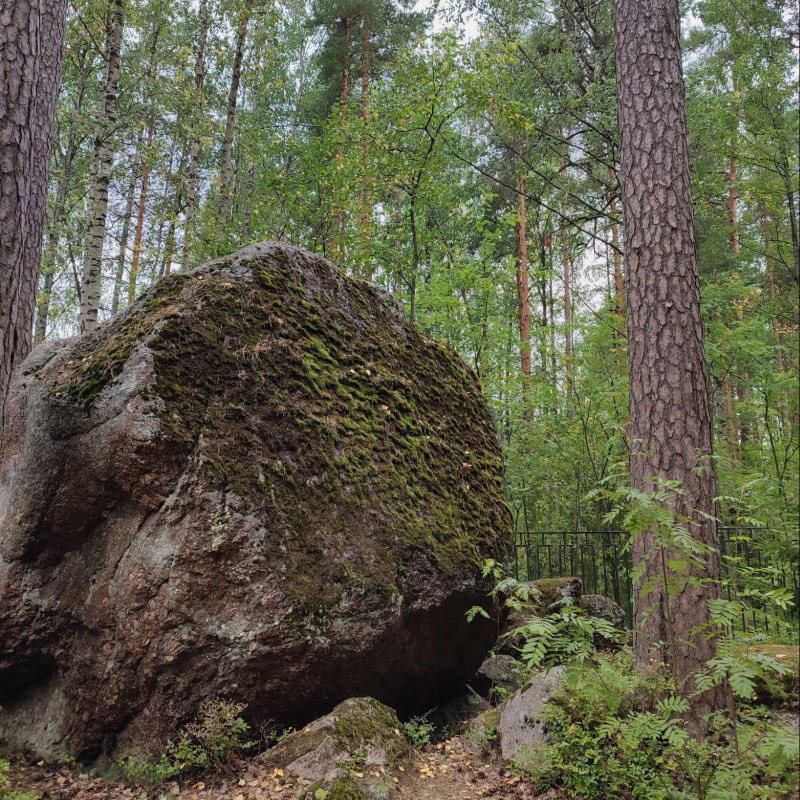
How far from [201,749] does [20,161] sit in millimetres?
4010

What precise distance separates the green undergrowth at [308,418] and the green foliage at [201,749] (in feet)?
2.28

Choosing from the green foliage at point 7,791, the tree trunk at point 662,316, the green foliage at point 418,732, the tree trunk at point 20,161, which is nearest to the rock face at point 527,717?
the green foliage at point 418,732

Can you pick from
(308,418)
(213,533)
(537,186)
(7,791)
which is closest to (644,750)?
(213,533)

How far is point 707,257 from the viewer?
1180 cm

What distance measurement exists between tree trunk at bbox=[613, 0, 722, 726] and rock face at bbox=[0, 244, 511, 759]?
1.45 meters

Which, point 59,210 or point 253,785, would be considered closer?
point 253,785

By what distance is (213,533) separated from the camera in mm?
3266

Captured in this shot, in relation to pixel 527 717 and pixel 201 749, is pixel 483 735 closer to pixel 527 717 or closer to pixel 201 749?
pixel 527 717

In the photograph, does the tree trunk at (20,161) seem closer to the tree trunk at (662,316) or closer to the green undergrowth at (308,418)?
the green undergrowth at (308,418)

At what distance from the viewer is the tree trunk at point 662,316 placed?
3469 mm

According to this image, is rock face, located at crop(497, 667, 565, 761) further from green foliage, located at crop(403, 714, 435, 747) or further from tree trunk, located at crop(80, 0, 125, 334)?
tree trunk, located at crop(80, 0, 125, 334)

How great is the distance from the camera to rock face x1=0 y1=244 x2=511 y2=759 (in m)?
3.22

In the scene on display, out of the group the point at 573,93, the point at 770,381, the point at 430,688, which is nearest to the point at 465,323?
the point at 573,93

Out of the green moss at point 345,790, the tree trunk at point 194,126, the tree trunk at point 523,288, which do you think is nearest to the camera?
the green moss at point 345,790
